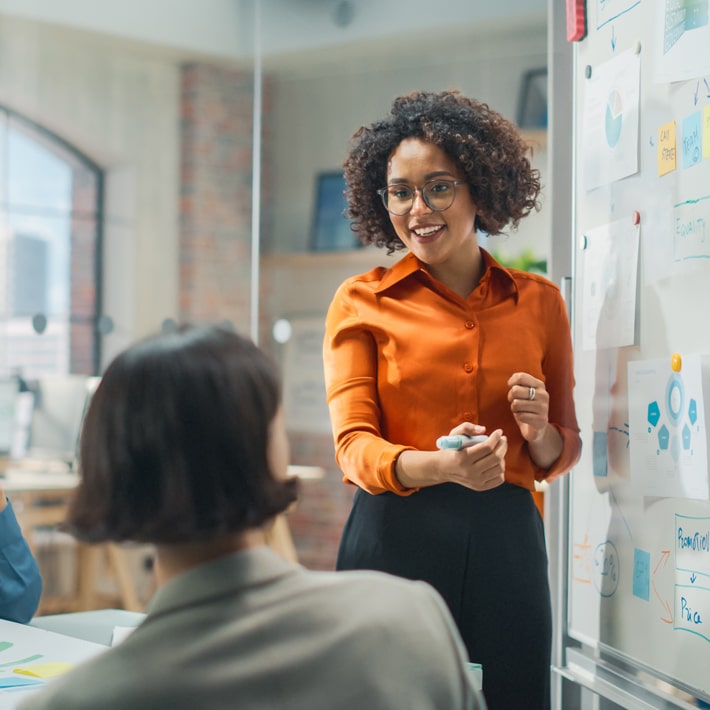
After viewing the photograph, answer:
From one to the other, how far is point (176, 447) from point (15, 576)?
3.59ft

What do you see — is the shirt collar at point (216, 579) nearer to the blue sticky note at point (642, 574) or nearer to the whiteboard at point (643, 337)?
the whiteboard at point (643, 337)

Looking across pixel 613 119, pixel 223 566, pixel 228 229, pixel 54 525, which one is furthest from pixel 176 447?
pixel 228 229

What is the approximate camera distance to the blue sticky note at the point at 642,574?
5.96 ft

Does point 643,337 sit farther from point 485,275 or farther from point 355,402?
point 355,402

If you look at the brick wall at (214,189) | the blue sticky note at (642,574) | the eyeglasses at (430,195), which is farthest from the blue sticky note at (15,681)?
the brick wall at (214,189)

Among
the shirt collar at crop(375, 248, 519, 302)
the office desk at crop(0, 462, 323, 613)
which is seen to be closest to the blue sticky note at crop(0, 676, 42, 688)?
the shirt collar at crop(375, 248, 519, 302)

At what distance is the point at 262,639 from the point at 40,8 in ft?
16.0

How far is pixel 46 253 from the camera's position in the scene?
524 cm

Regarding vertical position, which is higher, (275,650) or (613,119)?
(613,119)

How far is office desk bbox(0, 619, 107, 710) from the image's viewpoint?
1329 mm

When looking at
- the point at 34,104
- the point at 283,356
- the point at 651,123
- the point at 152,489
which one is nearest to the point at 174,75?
the point at 34,104

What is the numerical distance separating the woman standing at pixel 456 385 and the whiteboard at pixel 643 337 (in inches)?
6.2

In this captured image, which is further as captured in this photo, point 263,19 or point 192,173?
point 192,173

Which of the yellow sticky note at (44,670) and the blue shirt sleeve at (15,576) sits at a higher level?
the blue shirt sleeve at (15,576)
